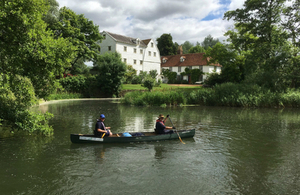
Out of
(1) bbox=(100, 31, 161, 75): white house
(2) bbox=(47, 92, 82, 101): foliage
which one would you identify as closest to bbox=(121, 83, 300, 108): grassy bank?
(2) bbox=(47, 92, 82, 101): foliage

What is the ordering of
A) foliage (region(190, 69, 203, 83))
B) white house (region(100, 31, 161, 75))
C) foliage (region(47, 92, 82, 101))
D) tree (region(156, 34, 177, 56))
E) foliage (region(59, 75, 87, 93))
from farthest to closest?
tree (region(156, 34, 177, 56))
foliage (region(190, 69, 203, 83))
white house (region(100, 31, 161, 75))
foliage (region(59, 75, 87, 93))
foliage (region(47, 92, 82, 101))

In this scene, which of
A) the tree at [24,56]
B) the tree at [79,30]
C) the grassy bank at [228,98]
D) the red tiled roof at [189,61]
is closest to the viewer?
the tree at [24,56]

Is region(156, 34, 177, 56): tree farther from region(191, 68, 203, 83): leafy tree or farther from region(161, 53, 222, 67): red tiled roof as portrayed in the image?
region(191, 68, 203, 83): leafy tree

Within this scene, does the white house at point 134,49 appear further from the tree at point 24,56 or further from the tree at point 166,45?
the tree at point 24,56

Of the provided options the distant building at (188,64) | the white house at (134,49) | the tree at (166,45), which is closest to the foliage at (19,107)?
the white house at (134,49)

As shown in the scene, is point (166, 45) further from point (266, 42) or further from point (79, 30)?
point (266, 42)

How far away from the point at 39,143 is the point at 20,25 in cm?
561

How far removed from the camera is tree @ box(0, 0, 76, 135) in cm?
1074

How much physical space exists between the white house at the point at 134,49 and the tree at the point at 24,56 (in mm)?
42500

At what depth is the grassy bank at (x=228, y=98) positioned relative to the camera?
99.1 feet

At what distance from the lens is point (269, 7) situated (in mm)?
33969

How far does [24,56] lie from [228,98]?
25.7 metres

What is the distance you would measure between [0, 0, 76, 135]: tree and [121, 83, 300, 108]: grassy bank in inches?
824

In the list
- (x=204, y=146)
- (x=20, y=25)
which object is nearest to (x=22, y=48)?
(x=20, y=25)
